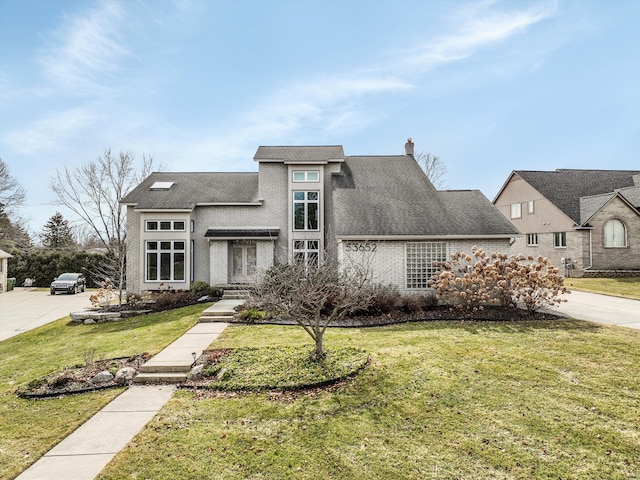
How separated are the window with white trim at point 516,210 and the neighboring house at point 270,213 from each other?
1653 cm

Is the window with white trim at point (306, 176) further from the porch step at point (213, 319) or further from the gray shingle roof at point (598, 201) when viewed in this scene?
the gray shingle roof at point (598, 201)

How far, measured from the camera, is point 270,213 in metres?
19.9

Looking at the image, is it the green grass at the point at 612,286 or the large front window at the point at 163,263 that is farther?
the large front window at the point at 163,263

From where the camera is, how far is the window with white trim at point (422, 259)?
612 inches

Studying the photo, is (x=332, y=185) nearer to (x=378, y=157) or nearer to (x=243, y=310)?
(x=378, y=157)

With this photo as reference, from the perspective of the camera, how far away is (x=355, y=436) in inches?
204

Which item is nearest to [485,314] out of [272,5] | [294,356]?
[294,356]

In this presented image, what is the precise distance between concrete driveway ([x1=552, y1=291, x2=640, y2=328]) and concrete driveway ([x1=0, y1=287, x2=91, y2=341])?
21723mm

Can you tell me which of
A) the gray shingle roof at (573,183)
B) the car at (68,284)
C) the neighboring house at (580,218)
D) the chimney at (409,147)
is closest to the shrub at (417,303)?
the chimney at (409,147)

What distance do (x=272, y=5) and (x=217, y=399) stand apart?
1072 cm

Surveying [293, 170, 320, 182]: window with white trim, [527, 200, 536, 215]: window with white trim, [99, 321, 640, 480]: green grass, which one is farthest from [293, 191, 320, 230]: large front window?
[527, 200, 536, 215]: window with white trim

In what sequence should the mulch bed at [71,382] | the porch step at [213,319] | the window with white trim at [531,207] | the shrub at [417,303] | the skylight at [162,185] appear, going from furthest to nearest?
the window with white trim at [531,207] < the skylight at [162,185] < the shrub at [417,303] < the porch step at [213,319] < the mulch bed at [71,382]

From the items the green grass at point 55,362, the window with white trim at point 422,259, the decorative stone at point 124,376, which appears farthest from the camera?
the window with white trim at point 422,259

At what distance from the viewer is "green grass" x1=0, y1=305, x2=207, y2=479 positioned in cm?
532
